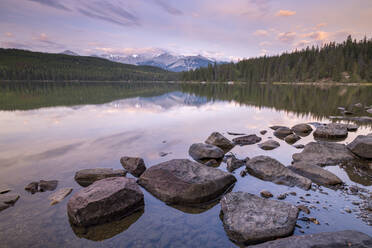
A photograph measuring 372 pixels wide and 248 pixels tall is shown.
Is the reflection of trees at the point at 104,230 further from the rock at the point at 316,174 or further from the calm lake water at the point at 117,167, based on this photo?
the rock at the point at 316,174

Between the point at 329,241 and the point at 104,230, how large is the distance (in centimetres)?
651

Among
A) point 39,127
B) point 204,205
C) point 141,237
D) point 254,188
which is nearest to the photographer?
point 141,237

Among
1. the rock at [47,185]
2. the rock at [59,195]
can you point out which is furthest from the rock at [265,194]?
the rock at [47,185]

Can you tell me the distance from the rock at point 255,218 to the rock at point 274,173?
2.52 metres

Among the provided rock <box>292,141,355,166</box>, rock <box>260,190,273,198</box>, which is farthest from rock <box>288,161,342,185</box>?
rock <box>260,190,273,198</box>

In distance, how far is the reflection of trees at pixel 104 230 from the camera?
6387 mm

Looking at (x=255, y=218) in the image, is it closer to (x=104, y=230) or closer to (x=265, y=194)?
(x=265, y=194)

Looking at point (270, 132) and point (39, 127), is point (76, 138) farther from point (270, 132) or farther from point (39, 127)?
point (270, 132)

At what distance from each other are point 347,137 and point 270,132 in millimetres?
6040

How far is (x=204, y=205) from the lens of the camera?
8031mm

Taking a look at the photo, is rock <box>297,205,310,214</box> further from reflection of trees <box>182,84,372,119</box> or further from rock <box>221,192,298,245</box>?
reflection of trees <box>182,84,372,119</box>

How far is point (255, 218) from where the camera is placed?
21.4ft

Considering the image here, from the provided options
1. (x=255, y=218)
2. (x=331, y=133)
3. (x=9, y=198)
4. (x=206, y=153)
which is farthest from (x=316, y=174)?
(x=9, y=198)

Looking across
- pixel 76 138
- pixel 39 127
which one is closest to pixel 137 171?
pixel 76 138
